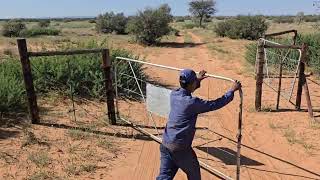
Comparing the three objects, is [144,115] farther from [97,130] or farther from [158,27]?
[158,27]

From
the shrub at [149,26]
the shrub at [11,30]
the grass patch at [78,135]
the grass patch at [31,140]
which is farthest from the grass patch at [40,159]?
the shrub at [11,30]

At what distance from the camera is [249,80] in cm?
1471

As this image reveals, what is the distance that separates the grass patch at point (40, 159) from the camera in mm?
6816

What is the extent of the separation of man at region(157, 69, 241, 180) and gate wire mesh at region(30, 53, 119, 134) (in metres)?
3.97

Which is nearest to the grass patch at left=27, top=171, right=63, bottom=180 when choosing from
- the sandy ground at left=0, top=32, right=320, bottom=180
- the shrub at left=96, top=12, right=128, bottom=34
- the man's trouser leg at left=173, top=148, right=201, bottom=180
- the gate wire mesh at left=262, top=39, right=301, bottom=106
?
the sandy ground at left=0, top=32, right=320, bottom=180

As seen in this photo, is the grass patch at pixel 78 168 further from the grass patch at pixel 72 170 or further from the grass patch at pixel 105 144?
the grass patch at pixel 105 144

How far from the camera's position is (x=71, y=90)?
34.1 feet

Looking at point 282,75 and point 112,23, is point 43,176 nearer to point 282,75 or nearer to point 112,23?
point 282,75

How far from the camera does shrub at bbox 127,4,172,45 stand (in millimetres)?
28391

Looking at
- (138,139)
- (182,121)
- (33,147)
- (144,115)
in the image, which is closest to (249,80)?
(144,115)

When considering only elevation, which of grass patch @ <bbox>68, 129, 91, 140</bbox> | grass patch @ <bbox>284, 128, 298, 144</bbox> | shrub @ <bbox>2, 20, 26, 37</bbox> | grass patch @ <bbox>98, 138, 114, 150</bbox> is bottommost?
grass patch @ <bbox>284, 128, 298, 144</bbox>

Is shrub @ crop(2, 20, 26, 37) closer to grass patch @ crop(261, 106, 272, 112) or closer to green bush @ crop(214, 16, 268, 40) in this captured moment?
green bush @ crop(214, 16, 268, 40)

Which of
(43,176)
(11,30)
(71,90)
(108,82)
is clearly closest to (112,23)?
(11,30)

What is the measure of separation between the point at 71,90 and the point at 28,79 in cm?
201
